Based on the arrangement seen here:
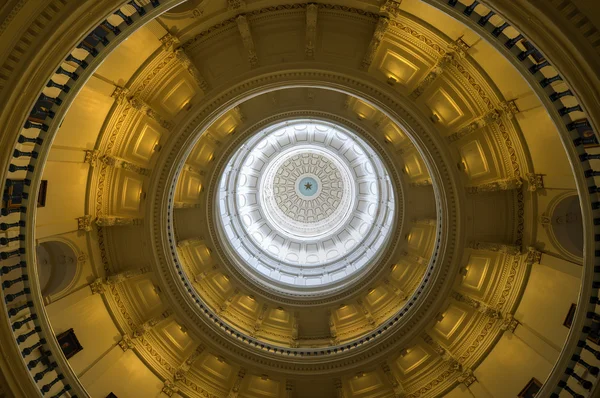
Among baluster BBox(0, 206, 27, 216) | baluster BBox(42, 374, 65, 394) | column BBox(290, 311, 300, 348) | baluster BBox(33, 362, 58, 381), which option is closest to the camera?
baluster BBox(0, 206, 27, 216)

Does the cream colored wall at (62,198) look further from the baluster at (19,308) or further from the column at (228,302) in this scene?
the column at (228,302)

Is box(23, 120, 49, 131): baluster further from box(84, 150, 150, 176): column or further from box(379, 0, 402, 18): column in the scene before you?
box(379, 0, 402, 18): column

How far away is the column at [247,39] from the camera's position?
12.4 metres

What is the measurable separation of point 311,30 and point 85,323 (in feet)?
44.5

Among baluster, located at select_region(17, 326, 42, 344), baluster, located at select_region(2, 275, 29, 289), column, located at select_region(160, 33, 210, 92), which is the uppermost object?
column, located at select_region(160, 33, 210, 92)

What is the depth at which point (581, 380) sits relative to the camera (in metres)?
8.78

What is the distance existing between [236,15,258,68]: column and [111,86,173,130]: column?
421cm

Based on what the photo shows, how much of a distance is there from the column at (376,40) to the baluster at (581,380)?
1135 cm

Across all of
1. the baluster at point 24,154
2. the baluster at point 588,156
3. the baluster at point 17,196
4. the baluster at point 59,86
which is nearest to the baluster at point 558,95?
the baluster at point 588,156

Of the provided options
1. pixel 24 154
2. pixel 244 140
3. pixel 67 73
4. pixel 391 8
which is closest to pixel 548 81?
pixel 391 8

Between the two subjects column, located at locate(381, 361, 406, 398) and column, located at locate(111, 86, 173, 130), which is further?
column, located at locate(381, 361, 406, 398)

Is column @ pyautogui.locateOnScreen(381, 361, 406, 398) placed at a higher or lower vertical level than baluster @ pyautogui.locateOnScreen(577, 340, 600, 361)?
lower

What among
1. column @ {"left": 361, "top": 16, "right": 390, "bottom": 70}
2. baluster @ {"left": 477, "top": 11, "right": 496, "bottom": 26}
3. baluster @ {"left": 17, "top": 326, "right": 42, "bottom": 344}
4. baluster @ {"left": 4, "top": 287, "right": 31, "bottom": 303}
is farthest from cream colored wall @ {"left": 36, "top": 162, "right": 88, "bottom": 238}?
baluster @ {"left": 477, "top": 11, "right": 496, "bottom": 26}

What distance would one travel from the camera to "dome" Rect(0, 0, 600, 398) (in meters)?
8.31
